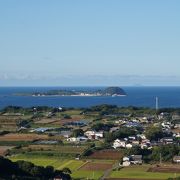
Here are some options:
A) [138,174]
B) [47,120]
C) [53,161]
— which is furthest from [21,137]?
[138,174]

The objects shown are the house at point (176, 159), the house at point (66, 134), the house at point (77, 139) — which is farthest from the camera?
the house at point (66, 134)

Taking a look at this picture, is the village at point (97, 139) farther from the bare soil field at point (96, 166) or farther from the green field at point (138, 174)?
the green field at point (138, 174)

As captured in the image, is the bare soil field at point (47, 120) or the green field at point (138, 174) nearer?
the green field at point (138, 174)

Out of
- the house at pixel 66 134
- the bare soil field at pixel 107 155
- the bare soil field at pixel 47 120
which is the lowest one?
the bare soil field at pixel 107 155

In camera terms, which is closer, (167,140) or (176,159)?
(176,159)

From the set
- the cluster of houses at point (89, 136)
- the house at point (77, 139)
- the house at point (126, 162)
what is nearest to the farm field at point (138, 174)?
the house at point (126, 162)

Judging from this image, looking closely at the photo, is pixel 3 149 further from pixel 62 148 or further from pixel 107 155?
pixel 107 155

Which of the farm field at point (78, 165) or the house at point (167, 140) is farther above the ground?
the house at point (167, 140)

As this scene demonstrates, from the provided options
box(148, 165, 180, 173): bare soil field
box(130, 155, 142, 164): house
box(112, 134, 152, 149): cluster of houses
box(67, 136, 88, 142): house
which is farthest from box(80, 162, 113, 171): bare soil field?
box(67, 136, 88, 142): house

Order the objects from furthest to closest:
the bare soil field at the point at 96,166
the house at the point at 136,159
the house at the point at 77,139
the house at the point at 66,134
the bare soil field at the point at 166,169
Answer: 1. the house at the point at 66,134
2. the house at the point at 77,139
3. the house at the point at 136,159
4. the bare soil field at the point at 96,166
5. the bare soil field at the point at 166,169
